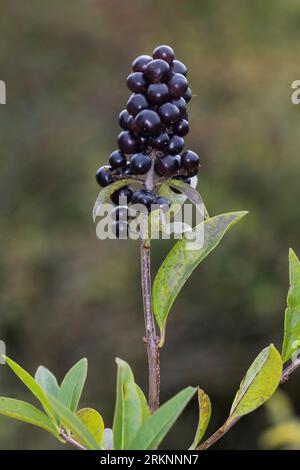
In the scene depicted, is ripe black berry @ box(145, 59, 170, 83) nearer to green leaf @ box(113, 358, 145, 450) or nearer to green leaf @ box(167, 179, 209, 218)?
green leaf @ box(167, 179, 209, 218)

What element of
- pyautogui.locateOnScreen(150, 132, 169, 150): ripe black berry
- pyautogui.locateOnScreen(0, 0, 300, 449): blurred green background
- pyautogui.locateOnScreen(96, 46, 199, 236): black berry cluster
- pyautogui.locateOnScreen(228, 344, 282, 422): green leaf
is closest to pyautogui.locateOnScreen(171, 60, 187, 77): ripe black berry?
pyautogui.locateOnScreen(96, 46, 199, 236): black berry cluster

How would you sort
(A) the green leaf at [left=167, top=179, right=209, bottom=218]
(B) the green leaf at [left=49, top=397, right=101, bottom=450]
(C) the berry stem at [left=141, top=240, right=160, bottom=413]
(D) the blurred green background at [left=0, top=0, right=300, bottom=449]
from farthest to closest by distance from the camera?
1. (D) the blurred green background at [left=0, top=0, right=300, bottom=449]
2. (A) the green leaf at [left=167, top=179, right=209, bottom=218]
3. (C) the berry stem at [left=141, top=240, right=160, bottom=413]
4. (B) the green leaf at [left=49, top=397, right=101, bottom=450]

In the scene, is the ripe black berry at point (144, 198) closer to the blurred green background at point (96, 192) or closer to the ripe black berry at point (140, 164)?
the ripe black berry at point (140, 164)

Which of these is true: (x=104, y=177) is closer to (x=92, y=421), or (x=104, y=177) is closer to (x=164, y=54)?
(x=164, y=54)

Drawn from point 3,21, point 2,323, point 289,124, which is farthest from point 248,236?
point 3,21

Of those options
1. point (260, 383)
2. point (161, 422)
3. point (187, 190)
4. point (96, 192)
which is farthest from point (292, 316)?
point (96, 192)

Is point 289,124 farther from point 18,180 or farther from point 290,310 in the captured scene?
point 290,310

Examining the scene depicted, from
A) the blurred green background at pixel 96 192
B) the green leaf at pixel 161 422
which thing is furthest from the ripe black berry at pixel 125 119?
the blurred green background at pixel 96 192
